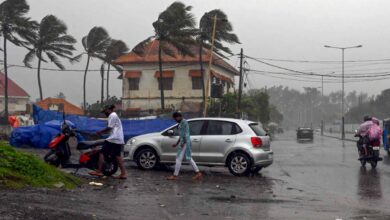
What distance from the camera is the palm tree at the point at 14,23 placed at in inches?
1825

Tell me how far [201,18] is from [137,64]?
12.8 m

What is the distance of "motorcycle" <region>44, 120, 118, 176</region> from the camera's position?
13047 millimetres

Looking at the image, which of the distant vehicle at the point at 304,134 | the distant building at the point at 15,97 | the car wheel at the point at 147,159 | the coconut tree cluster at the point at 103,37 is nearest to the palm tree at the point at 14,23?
the coconut tree cluster at the point at 103,37

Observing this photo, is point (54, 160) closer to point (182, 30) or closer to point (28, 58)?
point (182, 30)

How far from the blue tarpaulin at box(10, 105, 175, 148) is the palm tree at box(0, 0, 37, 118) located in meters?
22.5

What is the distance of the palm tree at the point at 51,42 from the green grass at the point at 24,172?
40.9m

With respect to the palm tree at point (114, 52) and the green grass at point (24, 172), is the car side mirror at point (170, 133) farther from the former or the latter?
the palm tree at point (114, 52)

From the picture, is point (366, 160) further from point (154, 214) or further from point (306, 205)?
point (154, 214)

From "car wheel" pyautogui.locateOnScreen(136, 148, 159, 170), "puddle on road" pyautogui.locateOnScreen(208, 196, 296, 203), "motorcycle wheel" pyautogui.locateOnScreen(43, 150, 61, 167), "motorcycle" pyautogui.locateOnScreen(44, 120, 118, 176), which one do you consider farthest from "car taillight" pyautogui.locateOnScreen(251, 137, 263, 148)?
"motorcycle wheel" pyautogui.locateOnScreen(43, 150, 61, 167)

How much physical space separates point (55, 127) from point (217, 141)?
9.74 metres

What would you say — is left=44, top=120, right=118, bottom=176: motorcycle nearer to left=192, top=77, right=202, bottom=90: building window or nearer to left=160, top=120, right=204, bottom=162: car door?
left=160, top=120, right=204, bottom=162: car door

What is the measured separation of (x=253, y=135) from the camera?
1498 centimetres

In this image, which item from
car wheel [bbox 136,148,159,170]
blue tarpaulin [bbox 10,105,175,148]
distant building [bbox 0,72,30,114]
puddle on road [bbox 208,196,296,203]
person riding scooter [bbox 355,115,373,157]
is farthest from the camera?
distant building [bbox 0,72,30,114]

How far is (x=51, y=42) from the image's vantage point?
5094 centimetres
